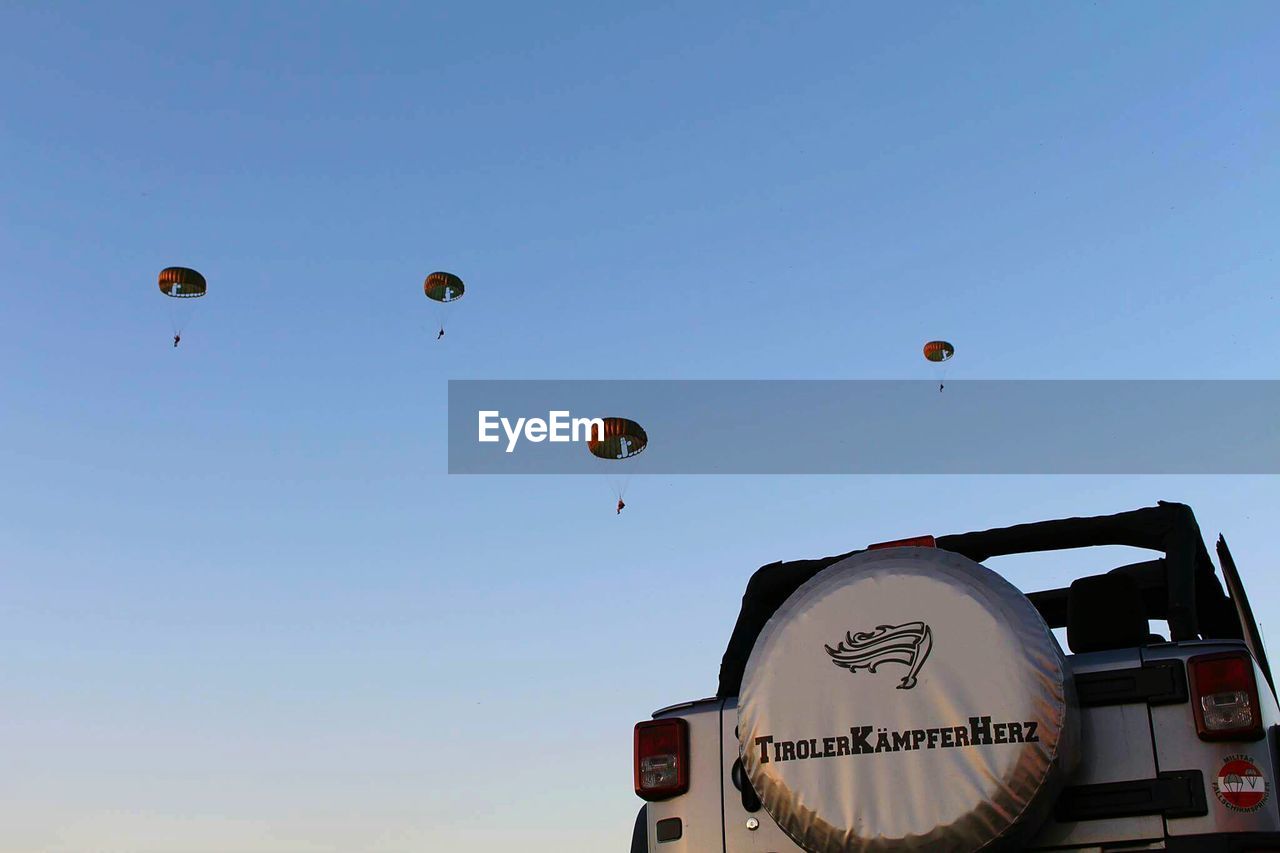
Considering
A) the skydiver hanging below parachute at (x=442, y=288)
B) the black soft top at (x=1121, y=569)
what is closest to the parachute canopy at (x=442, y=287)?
the skydiver hanging below parachute at (x=442, y=288)

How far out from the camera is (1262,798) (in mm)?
4277

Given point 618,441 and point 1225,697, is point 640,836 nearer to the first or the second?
point 1225,697

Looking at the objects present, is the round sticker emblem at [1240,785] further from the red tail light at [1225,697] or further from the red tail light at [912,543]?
the red tail light at [912,543]

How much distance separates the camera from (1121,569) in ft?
21.9

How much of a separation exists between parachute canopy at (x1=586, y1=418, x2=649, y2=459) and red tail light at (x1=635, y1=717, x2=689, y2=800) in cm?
3669

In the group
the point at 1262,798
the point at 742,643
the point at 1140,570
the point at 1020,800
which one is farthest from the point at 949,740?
the point at 1140,570

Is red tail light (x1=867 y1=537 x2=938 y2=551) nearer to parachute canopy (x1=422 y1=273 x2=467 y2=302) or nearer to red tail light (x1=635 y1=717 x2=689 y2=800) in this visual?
red tail light (x1=635 y1=717 x2=689 y2=800)

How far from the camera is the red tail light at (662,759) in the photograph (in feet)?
17.3

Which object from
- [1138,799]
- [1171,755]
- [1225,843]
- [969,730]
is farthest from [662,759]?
[1225,843]

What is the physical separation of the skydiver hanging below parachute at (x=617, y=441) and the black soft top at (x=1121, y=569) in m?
35.3

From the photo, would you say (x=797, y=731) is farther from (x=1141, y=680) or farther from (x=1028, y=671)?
(x=1141, y=680)

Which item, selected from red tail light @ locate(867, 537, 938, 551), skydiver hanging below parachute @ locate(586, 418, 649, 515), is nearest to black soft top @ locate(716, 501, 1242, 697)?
red tail light @ locate(867, 537, 938, 551)

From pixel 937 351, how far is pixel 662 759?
43.5 meters

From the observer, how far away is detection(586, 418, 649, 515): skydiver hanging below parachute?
4216cm
